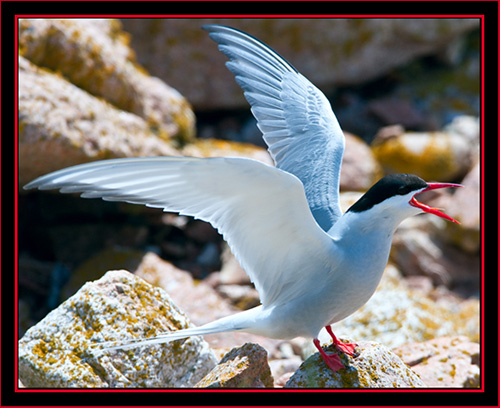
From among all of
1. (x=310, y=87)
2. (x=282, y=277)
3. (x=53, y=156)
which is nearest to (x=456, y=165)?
(x=310, y=87)

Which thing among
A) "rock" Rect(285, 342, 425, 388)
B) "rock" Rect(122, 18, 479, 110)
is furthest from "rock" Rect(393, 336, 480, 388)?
"rock" Rect(122, 18, 479, 110)

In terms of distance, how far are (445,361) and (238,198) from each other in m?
2.27

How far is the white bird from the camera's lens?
12.0ft

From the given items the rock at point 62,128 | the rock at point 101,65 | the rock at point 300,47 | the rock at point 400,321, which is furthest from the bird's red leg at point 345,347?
the rock at point 300,47

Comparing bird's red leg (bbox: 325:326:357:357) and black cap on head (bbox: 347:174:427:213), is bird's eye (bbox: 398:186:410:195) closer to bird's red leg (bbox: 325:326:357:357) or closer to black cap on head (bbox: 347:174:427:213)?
black cap on head (bbox: 347:174:427:213)

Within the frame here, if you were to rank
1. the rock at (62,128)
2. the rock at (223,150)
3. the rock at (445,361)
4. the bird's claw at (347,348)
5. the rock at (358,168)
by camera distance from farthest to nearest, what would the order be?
the rock at (358,168)
the rock at (223,150)
the rock at (62,128)
the rock at (445,361)
the bird's claw at (347,348)

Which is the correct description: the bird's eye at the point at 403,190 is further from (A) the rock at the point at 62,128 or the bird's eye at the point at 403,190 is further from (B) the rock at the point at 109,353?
(A) the rock at the point at 62,128

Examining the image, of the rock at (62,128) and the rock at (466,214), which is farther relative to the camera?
the rock at (466,214)

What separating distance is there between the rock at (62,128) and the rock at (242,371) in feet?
10.1

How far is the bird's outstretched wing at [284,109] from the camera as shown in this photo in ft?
17.4

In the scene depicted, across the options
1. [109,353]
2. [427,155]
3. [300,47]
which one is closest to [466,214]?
[427,155]

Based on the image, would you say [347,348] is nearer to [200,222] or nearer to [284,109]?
[284,109]

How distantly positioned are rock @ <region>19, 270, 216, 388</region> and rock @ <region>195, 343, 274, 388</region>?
1.12 ft
